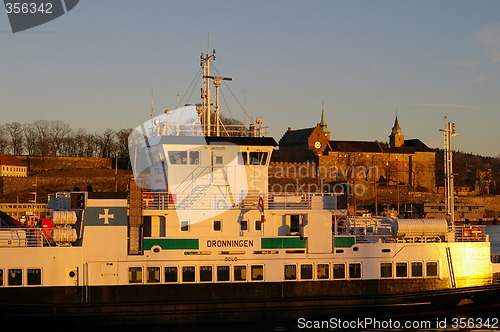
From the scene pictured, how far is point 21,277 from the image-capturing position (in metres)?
20.7

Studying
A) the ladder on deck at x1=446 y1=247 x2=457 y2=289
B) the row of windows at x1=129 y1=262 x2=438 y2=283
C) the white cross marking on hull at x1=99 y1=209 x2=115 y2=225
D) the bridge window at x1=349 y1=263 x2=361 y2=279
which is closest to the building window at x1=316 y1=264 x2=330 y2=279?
the row of windows at x1=129 y1=262 x2=438 y2=283

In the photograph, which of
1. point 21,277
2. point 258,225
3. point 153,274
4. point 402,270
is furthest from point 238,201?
point 21,277

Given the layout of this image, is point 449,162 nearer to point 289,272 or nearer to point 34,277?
point 289,272

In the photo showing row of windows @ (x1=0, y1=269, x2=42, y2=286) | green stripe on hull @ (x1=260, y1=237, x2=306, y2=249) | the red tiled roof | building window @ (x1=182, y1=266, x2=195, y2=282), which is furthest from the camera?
the red tiled roof

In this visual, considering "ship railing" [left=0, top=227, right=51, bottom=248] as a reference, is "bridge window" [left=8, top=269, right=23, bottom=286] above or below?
below

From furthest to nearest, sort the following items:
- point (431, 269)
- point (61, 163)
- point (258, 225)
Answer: point (61, 163), point (431, 269), point (258, 225)

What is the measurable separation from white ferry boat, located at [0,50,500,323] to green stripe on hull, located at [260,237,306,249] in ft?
0.15

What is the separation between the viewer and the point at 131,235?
21.6m

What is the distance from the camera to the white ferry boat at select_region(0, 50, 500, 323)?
2105 cm

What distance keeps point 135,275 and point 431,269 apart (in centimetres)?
995

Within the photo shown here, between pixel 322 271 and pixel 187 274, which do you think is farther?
pixel 322 271

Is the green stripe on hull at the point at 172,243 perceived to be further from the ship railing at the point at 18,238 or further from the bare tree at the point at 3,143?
the bare tree at the point at 3,143

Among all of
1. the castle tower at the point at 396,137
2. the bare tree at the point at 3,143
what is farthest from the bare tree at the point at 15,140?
the castle tower at the point at 396,137

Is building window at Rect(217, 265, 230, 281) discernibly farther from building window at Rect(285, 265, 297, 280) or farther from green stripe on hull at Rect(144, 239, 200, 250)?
building window at Rect(285, 265, 297, 280)
